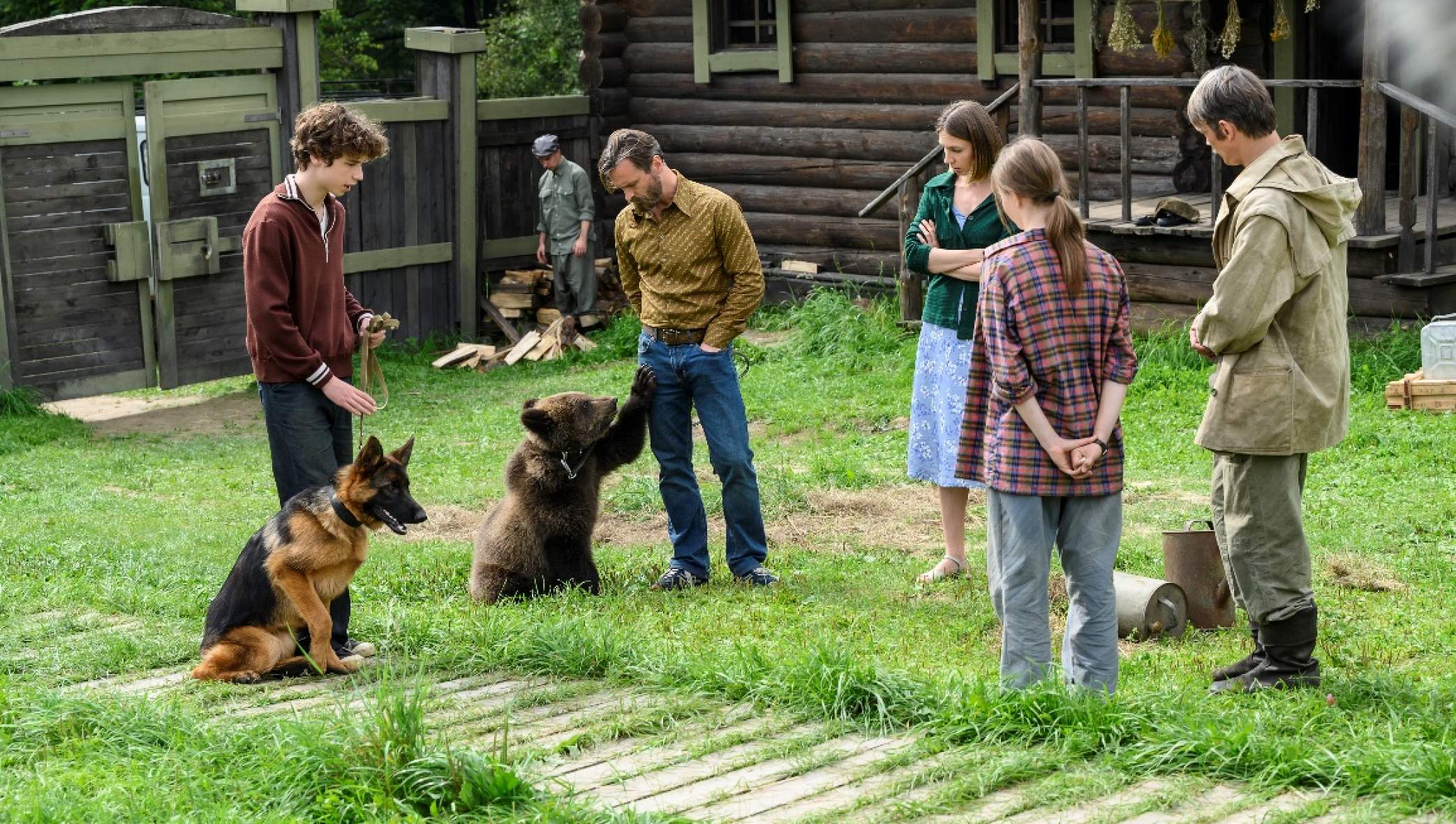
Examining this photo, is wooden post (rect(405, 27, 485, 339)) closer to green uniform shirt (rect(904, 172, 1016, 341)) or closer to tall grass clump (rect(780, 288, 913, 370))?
tall grass clump (rect(780, 288, 913, 370))

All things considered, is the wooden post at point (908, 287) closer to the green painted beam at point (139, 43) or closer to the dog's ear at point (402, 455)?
the green painted beam at point (139, 43)

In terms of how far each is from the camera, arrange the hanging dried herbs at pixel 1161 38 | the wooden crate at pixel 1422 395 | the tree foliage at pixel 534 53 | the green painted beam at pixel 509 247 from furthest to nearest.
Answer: the tree foliage at pixel 534 53 < the green painted beam at pixel 509 247 < the hanging dried herbs at pixel 1161 38 < the wooden crate at pixel 1422 395

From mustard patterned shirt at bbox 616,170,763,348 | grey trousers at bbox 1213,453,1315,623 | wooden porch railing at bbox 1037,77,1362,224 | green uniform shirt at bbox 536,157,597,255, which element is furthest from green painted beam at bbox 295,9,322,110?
grey trousers at bbox 1213,453,1315,623

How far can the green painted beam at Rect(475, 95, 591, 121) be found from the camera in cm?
1658

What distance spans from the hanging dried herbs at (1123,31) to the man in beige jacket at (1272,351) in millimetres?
7379

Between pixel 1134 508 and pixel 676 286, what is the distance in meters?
3.05

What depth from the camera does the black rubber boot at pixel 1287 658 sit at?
16.8 ft

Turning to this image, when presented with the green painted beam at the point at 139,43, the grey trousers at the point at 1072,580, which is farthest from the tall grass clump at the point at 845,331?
the grey trousers at the point at 1072,580

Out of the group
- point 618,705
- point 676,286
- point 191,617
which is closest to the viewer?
point 618,705

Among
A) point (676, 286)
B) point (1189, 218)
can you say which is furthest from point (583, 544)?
point (1189, 218)

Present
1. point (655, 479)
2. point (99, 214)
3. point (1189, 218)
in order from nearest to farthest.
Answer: point (655, 479) < point (1189, 218) < point (99, 214)

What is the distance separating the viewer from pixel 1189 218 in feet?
39.6

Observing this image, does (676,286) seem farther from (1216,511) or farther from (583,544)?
(1216,511)

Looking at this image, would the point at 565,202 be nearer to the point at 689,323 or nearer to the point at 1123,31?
the point at 1123,31
